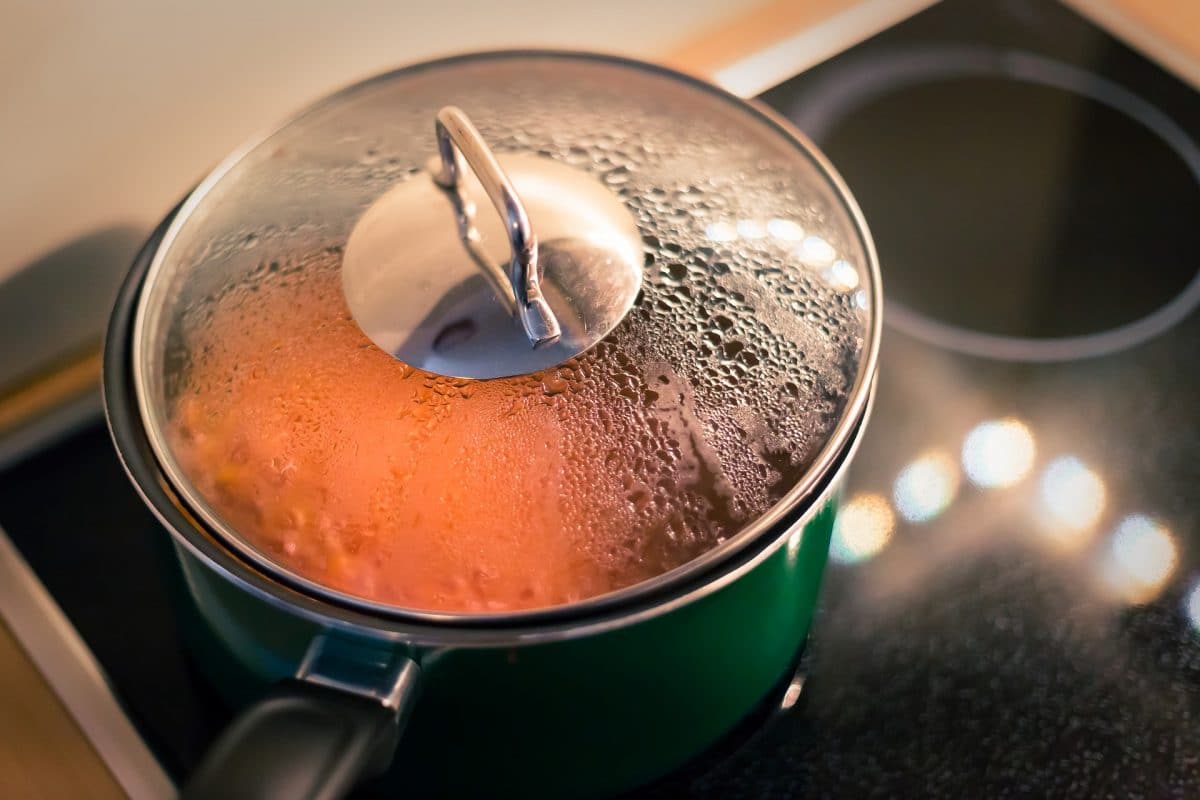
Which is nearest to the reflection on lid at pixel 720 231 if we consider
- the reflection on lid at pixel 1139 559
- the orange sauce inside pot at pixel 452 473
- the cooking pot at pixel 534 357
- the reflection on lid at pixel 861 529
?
the cooking pot at pixel 534 357

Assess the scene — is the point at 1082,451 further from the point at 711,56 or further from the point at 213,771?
the point at 213,771

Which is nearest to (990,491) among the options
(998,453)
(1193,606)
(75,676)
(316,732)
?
(998,453)

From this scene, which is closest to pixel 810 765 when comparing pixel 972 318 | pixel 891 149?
pixel 972 318

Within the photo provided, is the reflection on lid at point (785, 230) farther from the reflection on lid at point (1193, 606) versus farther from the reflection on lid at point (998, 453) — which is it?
the reflection on lid at point (1193, 606)

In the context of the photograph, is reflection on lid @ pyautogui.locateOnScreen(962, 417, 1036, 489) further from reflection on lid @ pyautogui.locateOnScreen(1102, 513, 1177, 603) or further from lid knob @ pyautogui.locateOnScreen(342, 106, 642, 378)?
lid knob @ pyautogui.locateOnScreen(342, 106, 642, 378)

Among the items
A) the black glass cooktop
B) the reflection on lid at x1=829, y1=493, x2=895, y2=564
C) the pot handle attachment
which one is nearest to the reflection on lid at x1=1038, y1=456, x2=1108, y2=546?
the black glass cooktop

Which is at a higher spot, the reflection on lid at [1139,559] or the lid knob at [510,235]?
the lid knob at [510,235]

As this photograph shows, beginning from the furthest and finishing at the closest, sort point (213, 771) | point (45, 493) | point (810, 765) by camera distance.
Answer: point (45, 493)
point (810, 765)
point (213, 771)
